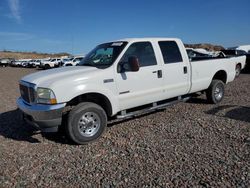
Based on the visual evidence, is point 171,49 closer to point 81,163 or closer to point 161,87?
point 161,87

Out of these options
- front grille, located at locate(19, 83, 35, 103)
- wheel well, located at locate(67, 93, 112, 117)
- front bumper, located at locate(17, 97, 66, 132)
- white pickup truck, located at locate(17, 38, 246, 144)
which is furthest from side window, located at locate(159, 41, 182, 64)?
front grille, located at locate(19, 83, 35, 103)

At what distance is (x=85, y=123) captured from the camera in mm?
4387

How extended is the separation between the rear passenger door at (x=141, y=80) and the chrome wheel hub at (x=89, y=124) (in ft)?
2.11

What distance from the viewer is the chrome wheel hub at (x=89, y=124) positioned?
4352mm

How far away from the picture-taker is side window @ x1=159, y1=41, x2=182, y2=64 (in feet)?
18.0

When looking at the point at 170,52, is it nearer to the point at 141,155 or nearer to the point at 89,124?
the point at 89,124

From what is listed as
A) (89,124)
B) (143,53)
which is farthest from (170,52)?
(89,124)

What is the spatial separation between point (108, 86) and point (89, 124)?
815 millimetres

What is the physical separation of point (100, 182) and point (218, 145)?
7.28 feet

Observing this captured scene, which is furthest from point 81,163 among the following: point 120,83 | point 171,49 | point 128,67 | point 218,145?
point 171,49

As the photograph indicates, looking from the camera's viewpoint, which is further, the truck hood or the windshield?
the windshield

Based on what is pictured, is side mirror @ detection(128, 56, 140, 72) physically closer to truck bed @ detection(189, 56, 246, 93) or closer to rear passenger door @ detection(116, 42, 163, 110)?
rear passenger door @ detection(116, 42, 163, 110)

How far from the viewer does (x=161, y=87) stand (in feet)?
17.6

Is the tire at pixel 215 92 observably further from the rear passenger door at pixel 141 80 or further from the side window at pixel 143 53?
the side window at pixel 143 53
